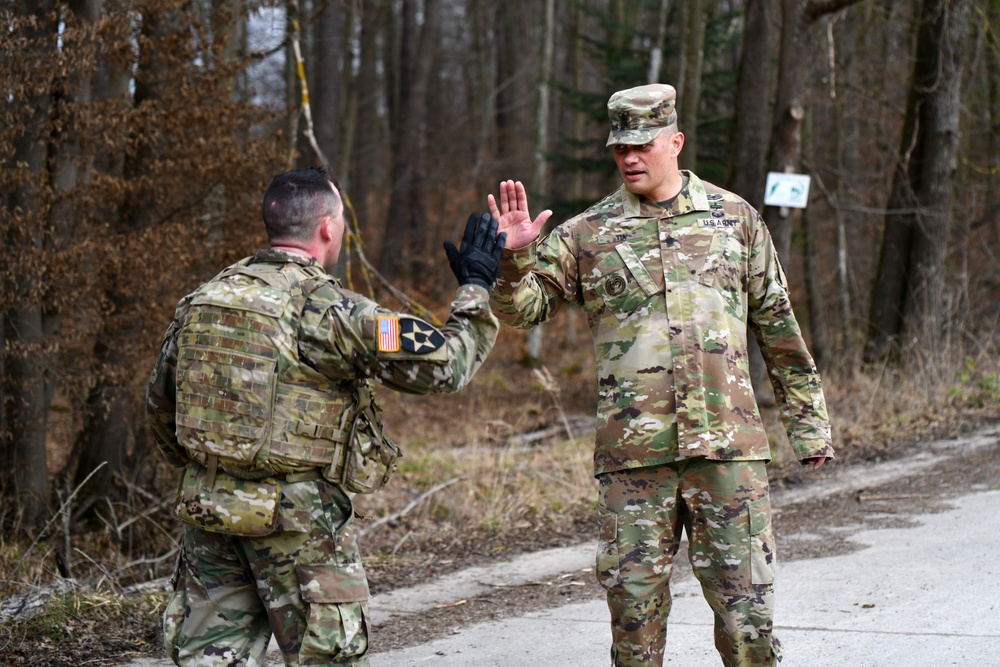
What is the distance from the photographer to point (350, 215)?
38.2ft

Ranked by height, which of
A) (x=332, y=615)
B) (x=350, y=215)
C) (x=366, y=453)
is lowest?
(x=332, y=615)

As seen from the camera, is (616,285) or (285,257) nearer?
(285,257)

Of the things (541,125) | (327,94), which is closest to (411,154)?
(541,125)

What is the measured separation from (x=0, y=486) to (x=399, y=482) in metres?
3.21

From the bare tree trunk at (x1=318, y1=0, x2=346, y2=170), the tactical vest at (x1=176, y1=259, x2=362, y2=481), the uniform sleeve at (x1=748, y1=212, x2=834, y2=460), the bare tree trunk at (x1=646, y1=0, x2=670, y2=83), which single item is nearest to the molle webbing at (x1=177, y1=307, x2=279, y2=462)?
the tactical vest at (x1=176, y1=259, x2=362, y2=481)

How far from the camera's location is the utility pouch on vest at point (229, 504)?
116 inches

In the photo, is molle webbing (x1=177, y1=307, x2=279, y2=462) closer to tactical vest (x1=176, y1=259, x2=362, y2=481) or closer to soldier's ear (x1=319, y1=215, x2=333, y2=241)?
tactical vest (x1=176, y1=259, x2=362, y2=481)

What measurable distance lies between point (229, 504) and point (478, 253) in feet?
3.53

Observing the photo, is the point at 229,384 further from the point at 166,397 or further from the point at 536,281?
the point at 536,281

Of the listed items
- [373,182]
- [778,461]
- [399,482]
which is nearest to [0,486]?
[399,482]

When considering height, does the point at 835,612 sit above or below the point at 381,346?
below

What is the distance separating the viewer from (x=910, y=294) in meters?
11.4

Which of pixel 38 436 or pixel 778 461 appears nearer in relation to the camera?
pixel 38 436

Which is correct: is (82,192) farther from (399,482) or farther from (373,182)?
(373,182)
